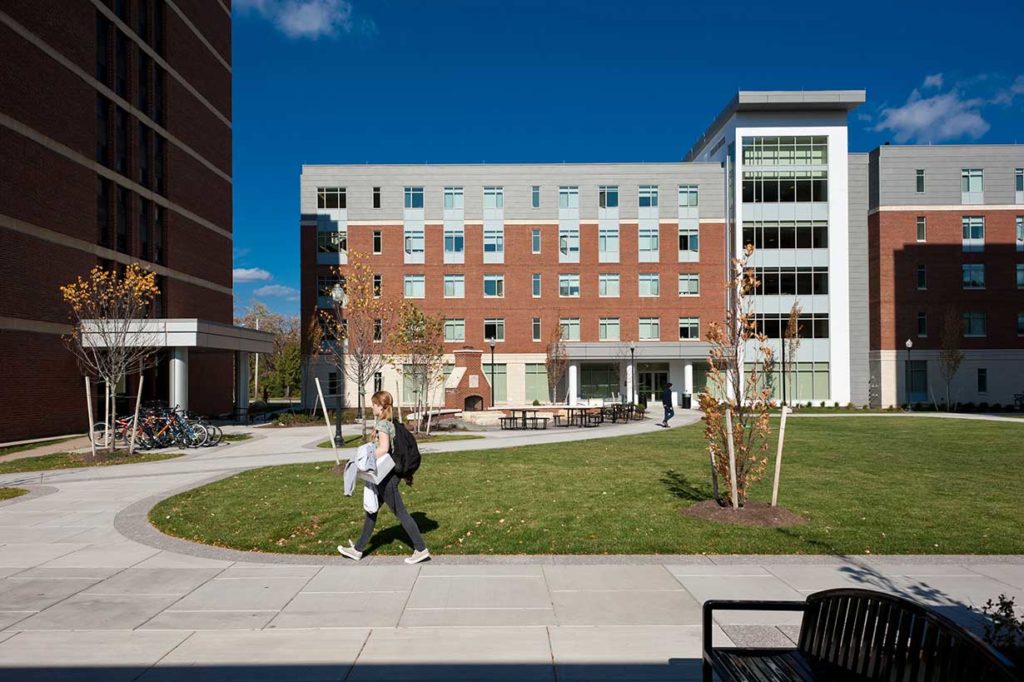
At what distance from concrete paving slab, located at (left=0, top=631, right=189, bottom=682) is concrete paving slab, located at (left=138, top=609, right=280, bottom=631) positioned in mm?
195

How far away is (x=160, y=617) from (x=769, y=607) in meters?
5.36

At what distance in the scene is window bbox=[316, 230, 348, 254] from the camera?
168 ft

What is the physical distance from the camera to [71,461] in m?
19.7

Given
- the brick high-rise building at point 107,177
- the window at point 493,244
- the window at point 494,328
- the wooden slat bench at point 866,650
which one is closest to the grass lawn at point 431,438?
the brick high-rise building at point 107,177

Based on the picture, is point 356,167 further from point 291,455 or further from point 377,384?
point 291,455

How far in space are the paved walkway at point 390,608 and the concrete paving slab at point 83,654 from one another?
2 centimetres

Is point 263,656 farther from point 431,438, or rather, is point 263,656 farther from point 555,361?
point 555,361

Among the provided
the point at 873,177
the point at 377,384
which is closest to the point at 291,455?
the point at 377,384

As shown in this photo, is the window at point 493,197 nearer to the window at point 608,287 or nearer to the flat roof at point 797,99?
the window at point 608,287

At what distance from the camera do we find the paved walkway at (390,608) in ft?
16.7

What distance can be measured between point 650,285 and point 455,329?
1512 cm

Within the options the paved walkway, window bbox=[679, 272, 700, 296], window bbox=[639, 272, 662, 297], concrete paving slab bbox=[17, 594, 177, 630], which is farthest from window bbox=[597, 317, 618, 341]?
concrete paving slab bbox=[17, 594, 177, 630]

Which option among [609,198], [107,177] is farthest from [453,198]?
[107,177]

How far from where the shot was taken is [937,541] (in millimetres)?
8734
